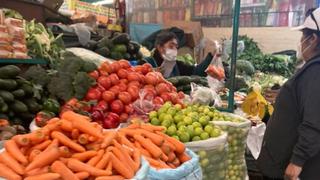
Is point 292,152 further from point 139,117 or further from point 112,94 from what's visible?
point 112,94

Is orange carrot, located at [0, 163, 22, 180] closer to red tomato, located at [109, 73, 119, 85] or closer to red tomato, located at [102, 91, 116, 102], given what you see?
red tomato, located at [102, 91, 116, 102]

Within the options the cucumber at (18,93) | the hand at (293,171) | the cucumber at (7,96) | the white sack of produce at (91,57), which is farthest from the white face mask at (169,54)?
the hand at (293,171)

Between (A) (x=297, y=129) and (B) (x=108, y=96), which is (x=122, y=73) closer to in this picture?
(B) (x=108, y=96)

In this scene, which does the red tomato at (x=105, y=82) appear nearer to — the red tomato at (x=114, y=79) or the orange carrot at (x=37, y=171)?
the red tomato at (x=114, y=79)

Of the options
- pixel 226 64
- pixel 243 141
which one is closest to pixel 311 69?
pixel 243 141

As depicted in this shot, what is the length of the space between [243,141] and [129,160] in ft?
5.92

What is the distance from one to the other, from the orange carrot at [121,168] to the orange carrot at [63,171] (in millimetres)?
168

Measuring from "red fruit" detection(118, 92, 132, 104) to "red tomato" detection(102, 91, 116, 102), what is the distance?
50 millimetres

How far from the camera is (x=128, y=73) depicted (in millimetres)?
2830

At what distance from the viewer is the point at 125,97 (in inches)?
102

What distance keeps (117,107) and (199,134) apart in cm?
61

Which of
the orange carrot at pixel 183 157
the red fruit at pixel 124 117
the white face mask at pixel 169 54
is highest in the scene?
the white face mask at pixel 169 54

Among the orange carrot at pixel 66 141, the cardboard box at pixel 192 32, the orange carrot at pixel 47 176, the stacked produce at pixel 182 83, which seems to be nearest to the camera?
the orange carrot at pixel 47 176

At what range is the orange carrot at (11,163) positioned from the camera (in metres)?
1.39
